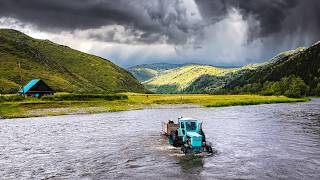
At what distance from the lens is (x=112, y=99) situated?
478ft

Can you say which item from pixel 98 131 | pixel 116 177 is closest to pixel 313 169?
pixel 116 177

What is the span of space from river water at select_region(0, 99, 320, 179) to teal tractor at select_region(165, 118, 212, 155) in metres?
1.43

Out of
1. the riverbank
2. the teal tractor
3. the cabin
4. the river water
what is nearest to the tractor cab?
the teal tractor

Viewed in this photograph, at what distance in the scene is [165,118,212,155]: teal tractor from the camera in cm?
4416

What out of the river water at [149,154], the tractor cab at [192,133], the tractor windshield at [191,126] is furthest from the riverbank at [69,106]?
the tractor windshield at [191,126]

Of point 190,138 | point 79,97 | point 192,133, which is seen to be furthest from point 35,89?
point 190,138

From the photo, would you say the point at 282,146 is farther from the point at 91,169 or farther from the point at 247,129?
the point at 91,169

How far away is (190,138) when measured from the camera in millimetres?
45312

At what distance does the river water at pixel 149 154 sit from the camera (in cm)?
3622

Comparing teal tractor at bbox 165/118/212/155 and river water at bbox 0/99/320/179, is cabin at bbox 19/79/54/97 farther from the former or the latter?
teal tractor at bbox 165/118/212/155

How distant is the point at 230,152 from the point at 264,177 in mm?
12584

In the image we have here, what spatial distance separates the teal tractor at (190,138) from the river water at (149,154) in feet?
4.70

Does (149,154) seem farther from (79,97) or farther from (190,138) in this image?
(79,97)

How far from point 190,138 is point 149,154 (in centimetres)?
554
